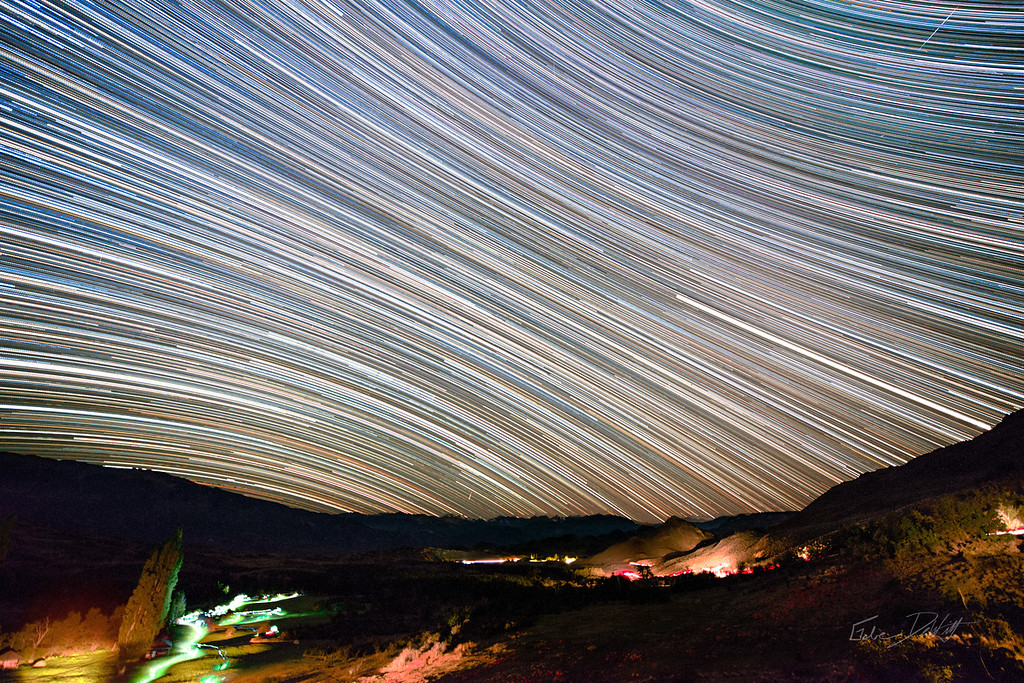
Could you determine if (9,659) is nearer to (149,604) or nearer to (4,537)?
Answer: (149,604)

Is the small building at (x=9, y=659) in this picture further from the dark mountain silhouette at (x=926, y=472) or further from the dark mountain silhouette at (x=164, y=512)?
the dark mountain silhouette at (x=164, y=512)

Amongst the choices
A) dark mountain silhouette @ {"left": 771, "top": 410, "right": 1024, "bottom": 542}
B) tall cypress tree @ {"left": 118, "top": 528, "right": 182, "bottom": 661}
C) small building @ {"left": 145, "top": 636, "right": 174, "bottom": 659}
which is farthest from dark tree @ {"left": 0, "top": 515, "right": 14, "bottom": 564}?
dark mountain silhouette @ {"left": 771, "top": 410, "right": 1024, "bottom": 542}

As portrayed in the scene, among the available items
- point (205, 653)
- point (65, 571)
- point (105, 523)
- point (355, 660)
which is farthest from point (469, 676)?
point (105, 523)

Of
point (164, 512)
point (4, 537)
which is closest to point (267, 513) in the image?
point (164, 512)

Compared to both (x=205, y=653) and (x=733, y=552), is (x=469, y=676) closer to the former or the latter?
(x=205, y=653)
